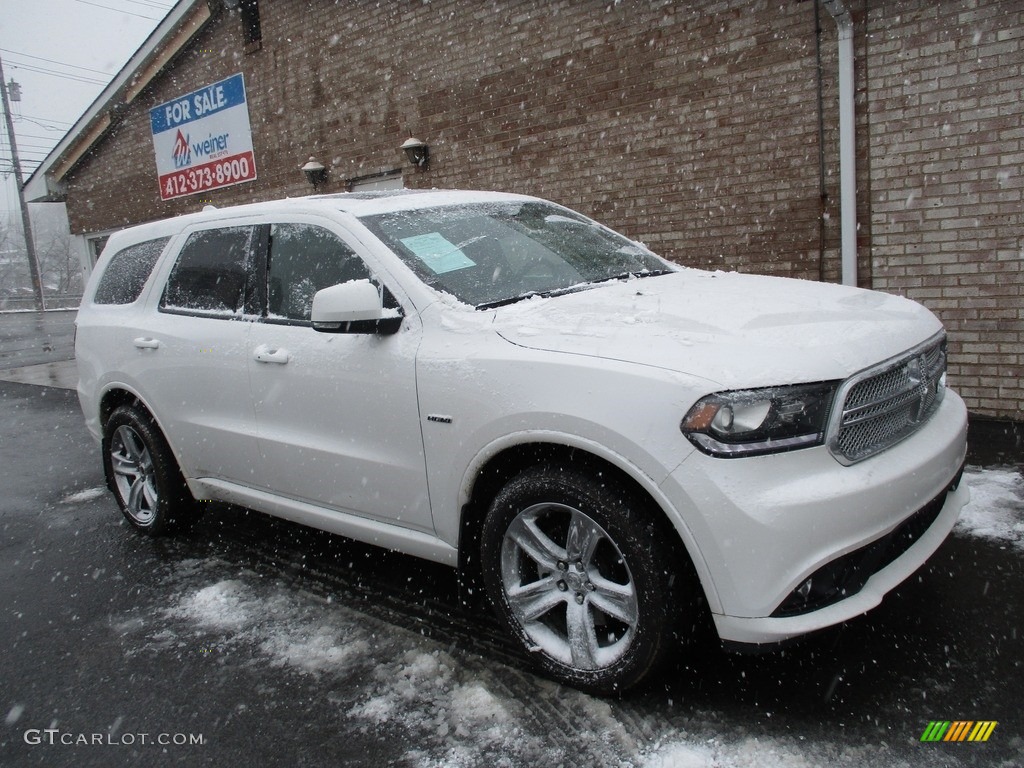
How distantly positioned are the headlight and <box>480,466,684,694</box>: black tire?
329mm

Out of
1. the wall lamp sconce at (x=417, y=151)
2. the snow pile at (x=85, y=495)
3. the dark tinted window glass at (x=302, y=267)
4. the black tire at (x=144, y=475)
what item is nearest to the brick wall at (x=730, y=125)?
the wall lamp sconce at (x=417, y=151)

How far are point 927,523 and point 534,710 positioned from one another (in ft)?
4.94

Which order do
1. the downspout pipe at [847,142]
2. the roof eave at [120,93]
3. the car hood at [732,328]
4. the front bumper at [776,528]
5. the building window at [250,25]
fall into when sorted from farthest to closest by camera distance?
the roof eave at [120,93], the building window at [250,25], the downspout pipe at [847,142], the car hood at [732,328], the front bumper at [776,528]

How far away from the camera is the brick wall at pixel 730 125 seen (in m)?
6.00

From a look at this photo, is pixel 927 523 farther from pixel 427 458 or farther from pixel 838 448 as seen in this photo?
pixel 427 458

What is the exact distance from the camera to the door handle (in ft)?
11.8

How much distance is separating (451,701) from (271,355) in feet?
5.59

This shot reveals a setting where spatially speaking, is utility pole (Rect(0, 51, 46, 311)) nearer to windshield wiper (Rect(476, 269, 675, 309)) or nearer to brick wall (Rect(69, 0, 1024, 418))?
brick wall (Rect(69, 0, 1024, 418))

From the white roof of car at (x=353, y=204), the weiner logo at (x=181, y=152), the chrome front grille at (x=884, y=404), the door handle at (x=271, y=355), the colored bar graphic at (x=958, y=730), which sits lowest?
the colored bar graphic at (x=958, y=730)

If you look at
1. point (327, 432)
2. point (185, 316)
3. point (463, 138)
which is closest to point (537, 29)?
point (463, 138)

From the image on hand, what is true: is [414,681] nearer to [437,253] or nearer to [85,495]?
[437,253]

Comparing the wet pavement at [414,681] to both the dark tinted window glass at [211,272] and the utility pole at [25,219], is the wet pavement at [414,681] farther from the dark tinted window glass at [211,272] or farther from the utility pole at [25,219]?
the utility pole at [25,219]

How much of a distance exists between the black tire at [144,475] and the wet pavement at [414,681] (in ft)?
1.43

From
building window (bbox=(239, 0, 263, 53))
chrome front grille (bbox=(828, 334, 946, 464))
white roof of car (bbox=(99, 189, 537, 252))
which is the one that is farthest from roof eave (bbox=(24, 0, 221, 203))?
chrome front grille (bbox=(828, 334, 946, 464))
